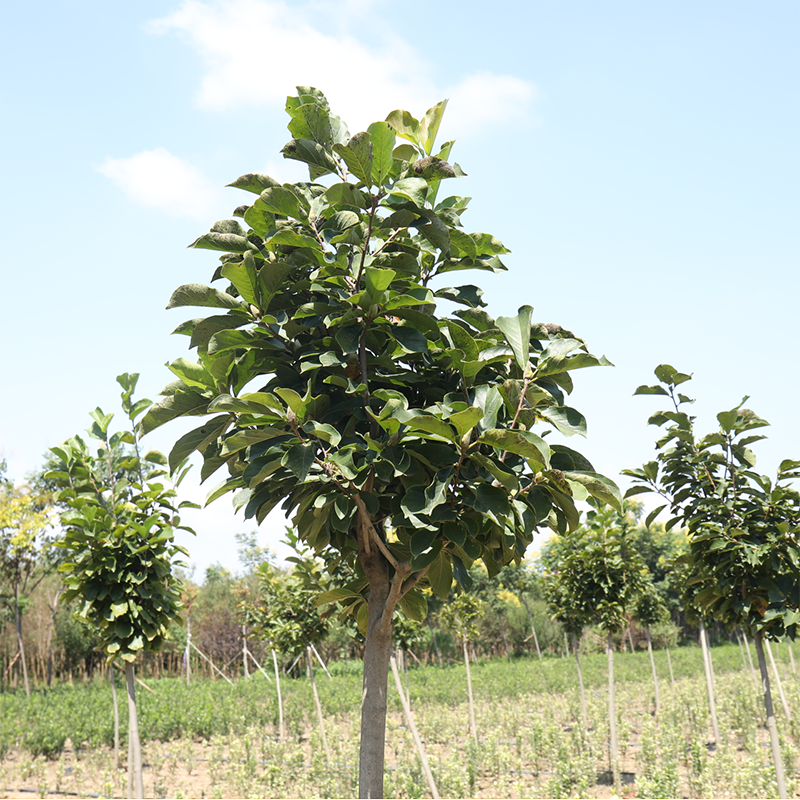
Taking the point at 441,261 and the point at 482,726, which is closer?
the point at 441,261

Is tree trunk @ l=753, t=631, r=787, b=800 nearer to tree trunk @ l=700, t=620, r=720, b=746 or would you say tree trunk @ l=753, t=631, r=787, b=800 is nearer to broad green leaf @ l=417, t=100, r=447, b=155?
tree trunk @ l=700, t=620, r=720, b=746

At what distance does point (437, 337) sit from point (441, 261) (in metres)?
0.39

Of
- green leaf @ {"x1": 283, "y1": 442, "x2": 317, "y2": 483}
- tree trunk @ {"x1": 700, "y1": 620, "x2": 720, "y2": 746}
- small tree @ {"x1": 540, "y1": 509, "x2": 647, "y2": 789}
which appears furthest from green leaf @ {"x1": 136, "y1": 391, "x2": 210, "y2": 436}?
tree trunk @ {"x1": 700, "y1": 620, "x2": 720, "y2": 746}

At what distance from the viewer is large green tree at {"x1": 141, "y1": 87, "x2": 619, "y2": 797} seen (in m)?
2.24

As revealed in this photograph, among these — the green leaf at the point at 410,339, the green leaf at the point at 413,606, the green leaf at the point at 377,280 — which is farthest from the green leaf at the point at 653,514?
the green leaf at the point at 377,280

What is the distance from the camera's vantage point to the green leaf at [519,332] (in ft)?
7.68

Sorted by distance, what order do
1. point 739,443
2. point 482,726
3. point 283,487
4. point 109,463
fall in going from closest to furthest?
point 283,487
point 739,443
point 109,463
point 482,726

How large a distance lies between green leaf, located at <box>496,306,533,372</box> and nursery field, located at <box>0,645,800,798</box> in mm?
5193

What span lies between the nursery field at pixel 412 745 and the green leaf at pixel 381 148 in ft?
19.2

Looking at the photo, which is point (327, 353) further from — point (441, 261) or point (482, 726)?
point (482, 726)

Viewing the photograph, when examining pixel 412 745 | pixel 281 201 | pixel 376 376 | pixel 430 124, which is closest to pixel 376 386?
pixel 376 376

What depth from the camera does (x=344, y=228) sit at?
242 cm

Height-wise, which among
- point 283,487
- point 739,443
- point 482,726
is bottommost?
point 482,726

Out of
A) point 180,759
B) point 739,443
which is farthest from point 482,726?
point 739,443
